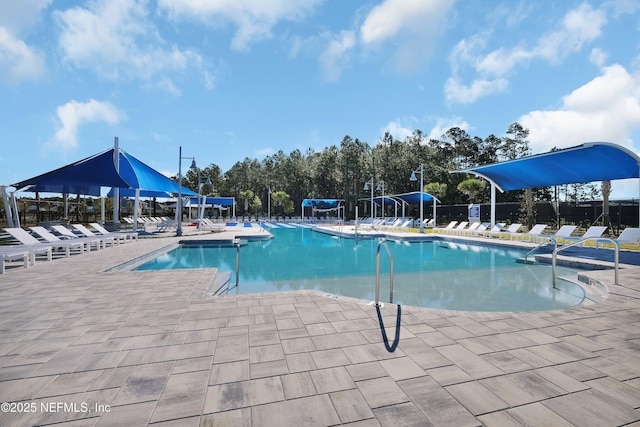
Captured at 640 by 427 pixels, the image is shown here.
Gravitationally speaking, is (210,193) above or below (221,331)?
above

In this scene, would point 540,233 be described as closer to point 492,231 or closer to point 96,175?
point 492,231

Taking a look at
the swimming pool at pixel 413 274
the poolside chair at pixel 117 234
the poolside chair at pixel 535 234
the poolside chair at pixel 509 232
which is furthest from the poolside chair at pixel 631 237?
the poolside chair at pixel 117 234

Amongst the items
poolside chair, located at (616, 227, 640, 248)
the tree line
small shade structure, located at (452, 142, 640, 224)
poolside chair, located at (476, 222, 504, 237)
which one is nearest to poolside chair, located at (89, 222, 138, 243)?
small shade structure, located at (452, 142, 640, 224)

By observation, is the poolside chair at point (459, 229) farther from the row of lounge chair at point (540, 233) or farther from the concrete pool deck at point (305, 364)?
the concrete pool deck at point (305, 364)

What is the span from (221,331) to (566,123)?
1325 cm

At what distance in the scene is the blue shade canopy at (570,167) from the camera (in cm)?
905

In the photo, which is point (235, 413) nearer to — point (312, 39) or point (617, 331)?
point (617, 331)

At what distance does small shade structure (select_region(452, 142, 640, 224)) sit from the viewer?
29.7 ft

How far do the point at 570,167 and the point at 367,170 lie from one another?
950 inches

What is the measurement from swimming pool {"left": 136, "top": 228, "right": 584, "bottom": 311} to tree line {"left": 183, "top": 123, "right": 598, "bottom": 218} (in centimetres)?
1580

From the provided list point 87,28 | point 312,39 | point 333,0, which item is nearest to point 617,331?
point 333,0

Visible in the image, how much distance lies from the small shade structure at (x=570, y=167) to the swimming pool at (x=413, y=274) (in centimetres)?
347

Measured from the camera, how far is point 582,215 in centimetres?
1617

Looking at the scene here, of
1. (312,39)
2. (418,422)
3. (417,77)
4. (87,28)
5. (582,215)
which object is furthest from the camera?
A: (582,215)
